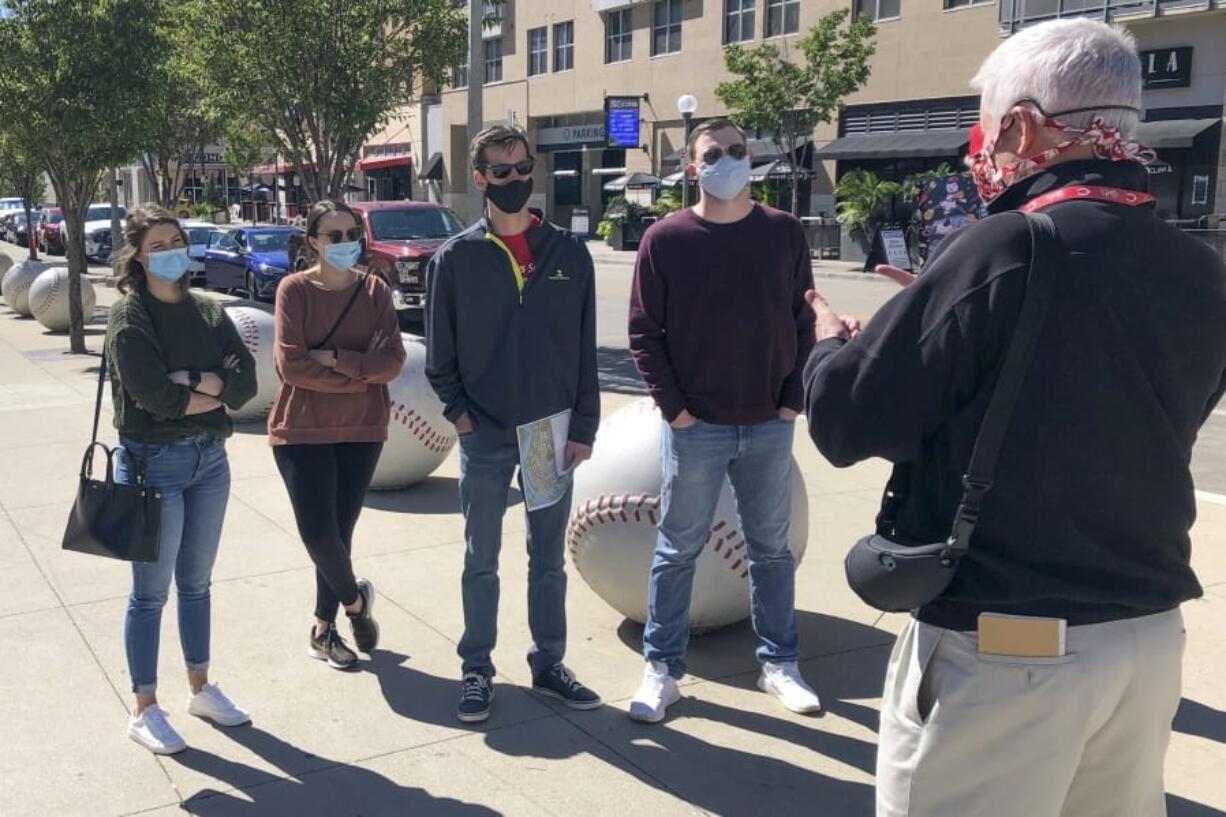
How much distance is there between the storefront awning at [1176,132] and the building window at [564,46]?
26014 mm

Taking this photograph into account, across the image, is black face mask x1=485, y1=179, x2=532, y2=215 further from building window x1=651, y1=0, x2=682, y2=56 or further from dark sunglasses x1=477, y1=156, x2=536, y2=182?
building window x1=651, y1=0, x2=682, y2=56

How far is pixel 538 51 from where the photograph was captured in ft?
163

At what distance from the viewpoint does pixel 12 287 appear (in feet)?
62.2


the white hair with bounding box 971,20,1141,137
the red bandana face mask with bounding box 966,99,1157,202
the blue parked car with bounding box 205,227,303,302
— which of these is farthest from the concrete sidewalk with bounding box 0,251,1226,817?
the blue parked car with bounding box 205,227,303,302

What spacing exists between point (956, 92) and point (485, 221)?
31002mm

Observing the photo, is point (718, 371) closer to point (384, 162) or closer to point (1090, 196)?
point (1090, 196)

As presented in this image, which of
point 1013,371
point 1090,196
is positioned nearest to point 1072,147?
point 1090,196

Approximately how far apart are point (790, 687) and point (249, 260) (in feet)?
63.8

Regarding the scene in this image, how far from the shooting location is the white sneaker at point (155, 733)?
154 inches

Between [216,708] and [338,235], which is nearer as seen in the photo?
[216,708]

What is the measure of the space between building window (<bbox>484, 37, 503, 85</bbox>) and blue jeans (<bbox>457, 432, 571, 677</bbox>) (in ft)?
165

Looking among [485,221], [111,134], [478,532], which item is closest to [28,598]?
[478,532]

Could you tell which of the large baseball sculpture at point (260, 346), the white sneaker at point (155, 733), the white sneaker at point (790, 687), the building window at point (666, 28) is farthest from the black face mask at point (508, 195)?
the building window at point (666, 28)

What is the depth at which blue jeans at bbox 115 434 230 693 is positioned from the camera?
3.92 metres
